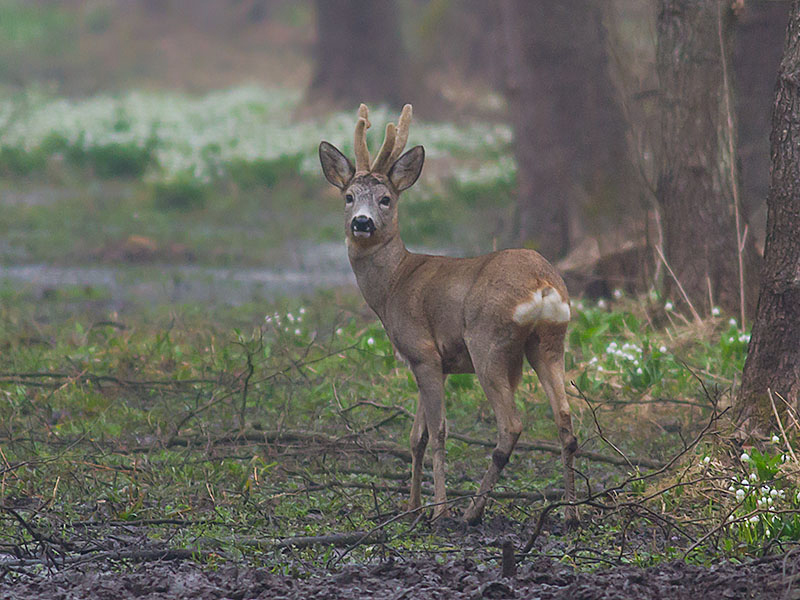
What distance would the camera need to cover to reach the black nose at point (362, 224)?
17.7 ft

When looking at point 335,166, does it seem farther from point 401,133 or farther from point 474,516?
point 474,516

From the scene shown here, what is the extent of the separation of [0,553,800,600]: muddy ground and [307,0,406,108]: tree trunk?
18805 mm

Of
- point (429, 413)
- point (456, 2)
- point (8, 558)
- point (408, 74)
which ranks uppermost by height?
point (456, 2)

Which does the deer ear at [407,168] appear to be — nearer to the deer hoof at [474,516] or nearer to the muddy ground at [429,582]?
the deer hoof at [474,516]

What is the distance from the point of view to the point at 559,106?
11.7 m

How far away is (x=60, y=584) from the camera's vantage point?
4352 mm

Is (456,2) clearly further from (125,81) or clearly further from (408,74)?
(125,81)

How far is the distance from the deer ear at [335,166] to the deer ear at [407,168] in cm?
22

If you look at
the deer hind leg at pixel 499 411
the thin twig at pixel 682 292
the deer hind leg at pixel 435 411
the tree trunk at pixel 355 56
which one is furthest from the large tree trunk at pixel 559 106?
the tree trunk at pixel 355 56

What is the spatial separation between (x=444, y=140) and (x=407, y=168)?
14.7 m

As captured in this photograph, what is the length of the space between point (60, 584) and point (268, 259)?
9.33 meters

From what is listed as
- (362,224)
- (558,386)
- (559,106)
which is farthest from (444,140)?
(558,386)

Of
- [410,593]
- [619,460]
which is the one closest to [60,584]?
[410,593]

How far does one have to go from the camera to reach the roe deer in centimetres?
506
